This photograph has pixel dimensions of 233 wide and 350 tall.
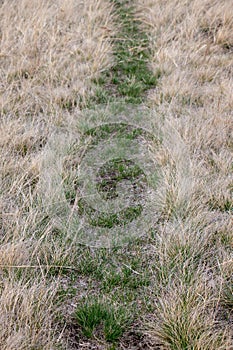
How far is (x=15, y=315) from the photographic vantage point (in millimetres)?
2678

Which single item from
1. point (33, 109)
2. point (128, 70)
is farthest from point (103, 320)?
point (128, 70)

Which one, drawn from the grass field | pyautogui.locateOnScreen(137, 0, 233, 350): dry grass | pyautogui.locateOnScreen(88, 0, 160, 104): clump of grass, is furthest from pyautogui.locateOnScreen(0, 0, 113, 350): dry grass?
pyautogui.locateOnScreen(137, 0, 233, 350): dry grass

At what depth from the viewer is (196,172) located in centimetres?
386

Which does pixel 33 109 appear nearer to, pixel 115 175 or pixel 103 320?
pixel 115 175

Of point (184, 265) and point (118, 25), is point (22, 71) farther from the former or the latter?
point (184, 265)

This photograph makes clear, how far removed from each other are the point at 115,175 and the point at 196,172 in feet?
2.23

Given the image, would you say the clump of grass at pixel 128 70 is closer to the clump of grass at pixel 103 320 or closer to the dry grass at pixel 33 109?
the dry grass at pixel 33 109

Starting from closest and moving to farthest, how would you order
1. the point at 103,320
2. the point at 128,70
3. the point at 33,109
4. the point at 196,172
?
1. the point at 103,320
2. the point at 196,172
3. the point at 33,109
4. the point at 128,70

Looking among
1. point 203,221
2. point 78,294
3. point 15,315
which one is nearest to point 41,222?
point 78,294

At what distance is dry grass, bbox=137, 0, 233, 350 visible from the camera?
8.95 ft

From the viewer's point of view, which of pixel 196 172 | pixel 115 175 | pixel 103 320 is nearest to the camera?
pixel 103 320

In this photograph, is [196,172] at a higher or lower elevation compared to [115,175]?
higher

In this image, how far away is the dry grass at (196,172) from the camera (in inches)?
107

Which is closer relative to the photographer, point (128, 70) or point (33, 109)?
point (33, 109)
